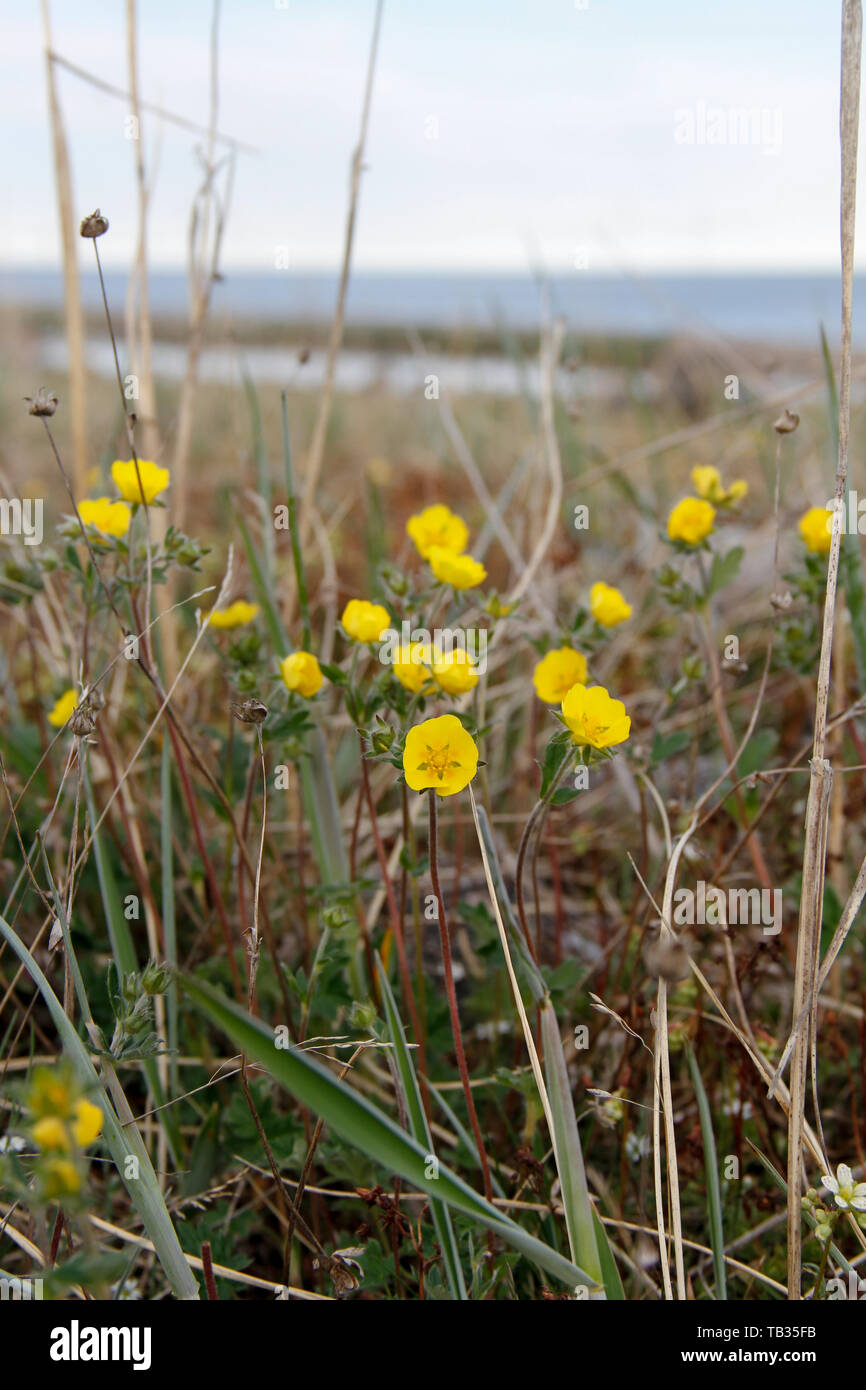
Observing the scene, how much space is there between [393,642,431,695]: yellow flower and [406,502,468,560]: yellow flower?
1.01 ft

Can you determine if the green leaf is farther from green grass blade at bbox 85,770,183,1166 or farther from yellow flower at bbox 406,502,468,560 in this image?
green grass blade at bbox 85,770,183,1166

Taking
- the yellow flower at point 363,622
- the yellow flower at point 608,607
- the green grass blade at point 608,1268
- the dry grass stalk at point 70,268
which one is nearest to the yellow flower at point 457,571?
the yellow flower at point 363,622

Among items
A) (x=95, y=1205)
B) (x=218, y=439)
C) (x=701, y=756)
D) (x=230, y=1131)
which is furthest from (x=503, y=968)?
(x=218, y=439)

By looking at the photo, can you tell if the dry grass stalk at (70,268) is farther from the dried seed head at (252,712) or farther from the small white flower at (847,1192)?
the small white flower at (847,1192)

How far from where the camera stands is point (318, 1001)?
4.30 ft

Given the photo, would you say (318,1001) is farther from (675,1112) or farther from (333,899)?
(675,1112)

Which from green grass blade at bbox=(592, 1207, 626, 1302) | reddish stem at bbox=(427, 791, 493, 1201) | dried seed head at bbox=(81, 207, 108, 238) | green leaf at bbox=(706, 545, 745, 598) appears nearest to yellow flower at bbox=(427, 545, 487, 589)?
reddish stem at bbox=(427, 791, 493, 1201)

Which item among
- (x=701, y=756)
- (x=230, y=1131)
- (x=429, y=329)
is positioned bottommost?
(x=230, y=1131)

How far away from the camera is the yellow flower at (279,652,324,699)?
1.21 m

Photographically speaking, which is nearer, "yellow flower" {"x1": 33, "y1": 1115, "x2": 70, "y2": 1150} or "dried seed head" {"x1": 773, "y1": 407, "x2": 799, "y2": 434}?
"yellow flower" {"x1": 33, "y1": 1115, "x2": 70, "y2": 1150}

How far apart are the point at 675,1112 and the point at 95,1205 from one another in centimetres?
77

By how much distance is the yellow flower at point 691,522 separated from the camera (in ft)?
4.57

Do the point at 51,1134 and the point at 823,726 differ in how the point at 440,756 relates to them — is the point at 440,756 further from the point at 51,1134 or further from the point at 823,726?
the point at 51,1134
